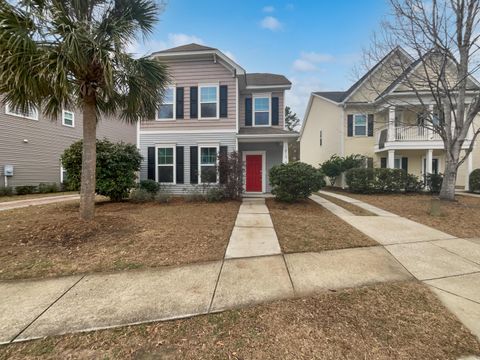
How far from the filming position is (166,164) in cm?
1208

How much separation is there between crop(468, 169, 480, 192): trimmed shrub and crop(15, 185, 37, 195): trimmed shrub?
25918mm

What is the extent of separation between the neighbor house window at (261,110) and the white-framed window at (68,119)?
499 inches

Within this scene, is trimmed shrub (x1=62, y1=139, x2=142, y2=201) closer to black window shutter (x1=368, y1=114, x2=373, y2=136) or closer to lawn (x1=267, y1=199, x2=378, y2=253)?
lawn (x1=267, y1=199, x2=378, y2=253)

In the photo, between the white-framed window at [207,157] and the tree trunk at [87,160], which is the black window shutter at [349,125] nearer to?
the white-framed window at [207,157]

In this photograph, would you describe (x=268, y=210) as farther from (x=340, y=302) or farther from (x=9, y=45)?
(x=9, y=45)

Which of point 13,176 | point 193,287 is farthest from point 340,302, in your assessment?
point 13,176

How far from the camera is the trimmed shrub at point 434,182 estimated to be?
13.2 m

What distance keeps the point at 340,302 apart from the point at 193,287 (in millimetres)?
1944

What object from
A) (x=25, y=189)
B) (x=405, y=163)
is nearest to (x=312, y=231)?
Result: (x=405, y=163)

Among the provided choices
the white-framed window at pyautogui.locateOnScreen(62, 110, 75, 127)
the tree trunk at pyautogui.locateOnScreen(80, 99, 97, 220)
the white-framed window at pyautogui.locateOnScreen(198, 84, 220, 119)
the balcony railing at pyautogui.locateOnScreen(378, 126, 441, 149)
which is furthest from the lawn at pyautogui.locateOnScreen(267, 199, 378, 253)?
the white-framed window at pyautogui.locateOnScreen(62, 110, 75, 127)

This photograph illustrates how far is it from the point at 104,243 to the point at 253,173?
9296 millimetres

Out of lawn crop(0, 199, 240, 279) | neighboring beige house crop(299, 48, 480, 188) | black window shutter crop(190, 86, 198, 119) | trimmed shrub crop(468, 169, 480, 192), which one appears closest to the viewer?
lawn crop(0, 199, 240, 279)

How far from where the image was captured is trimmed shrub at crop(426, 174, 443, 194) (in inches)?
521

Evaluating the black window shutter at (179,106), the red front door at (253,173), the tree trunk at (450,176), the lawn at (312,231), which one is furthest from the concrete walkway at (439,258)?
the black window shutter at (179,106)
